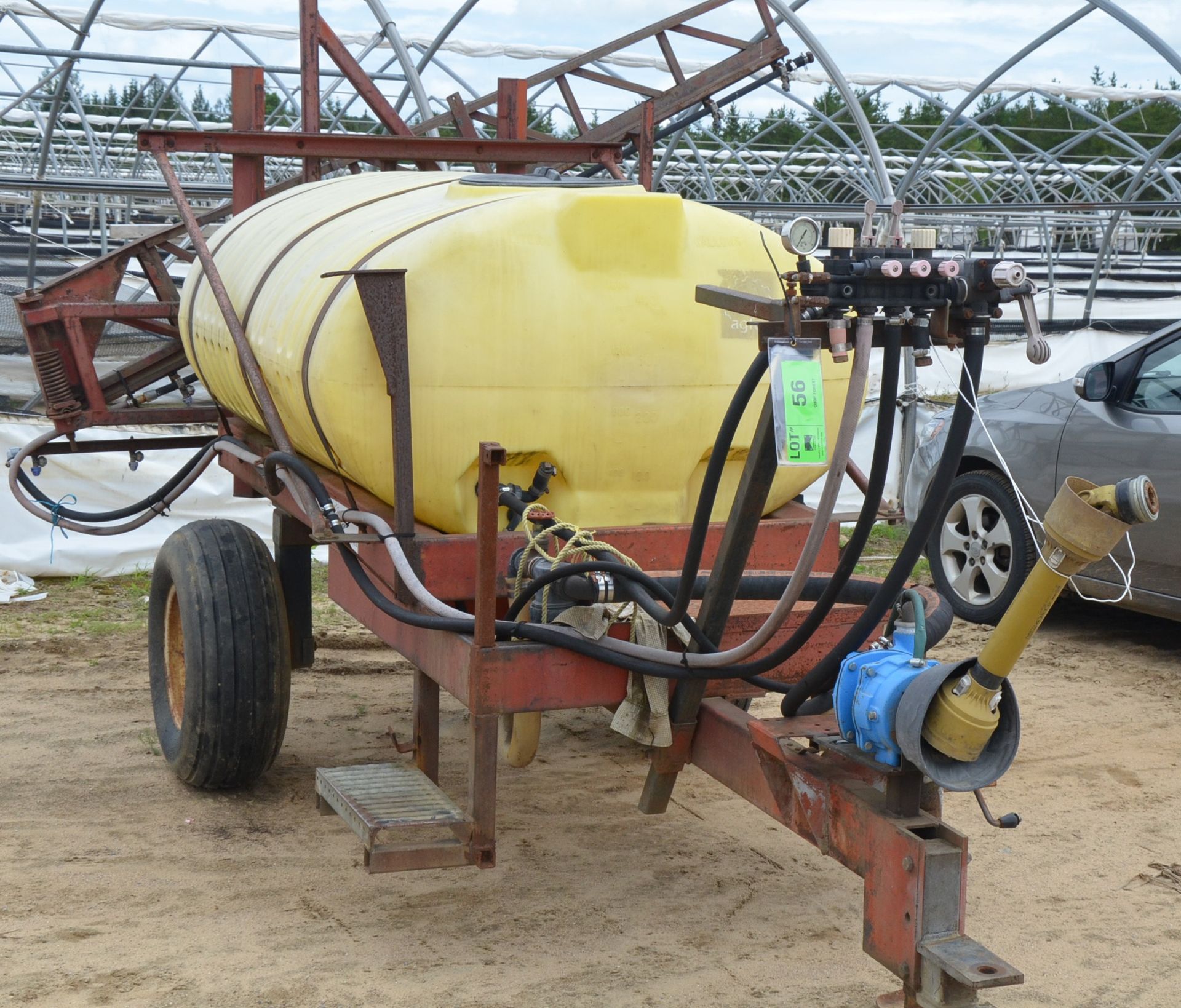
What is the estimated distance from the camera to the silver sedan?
6.80 m

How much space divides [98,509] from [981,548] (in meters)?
5.59

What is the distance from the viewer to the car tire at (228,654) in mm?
4680

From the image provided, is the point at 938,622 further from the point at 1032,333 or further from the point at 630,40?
the point at 630,40

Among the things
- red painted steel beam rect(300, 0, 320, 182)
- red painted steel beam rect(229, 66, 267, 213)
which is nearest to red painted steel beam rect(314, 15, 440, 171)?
red painted steel beam rect(300, 0, 320, 182)

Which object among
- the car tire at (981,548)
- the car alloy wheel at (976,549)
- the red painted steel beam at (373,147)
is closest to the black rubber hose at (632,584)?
the red painted steel beam at (373,147)

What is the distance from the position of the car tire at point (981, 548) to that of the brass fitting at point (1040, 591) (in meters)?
4.72

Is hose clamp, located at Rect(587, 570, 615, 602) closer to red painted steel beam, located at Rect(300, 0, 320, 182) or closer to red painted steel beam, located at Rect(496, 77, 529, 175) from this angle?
red painted steel beam, located at Rect(300, 0, 320, 182)

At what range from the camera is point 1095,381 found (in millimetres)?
6988

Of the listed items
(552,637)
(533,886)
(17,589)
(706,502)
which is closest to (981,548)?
(533,886)

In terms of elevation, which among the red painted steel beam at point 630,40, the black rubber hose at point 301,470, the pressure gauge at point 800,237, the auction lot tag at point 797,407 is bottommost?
the black rubber hose at point 301,470

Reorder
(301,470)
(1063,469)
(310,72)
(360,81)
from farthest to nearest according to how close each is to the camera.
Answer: (1063,469), (360,81), (310,72), (301,470)

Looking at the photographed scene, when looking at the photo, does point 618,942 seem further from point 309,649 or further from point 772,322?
point 309,649

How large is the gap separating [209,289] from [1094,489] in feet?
11.9

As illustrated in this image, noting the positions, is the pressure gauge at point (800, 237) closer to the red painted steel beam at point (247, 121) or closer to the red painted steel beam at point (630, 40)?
the red painted steel beam at point (247, 121)
